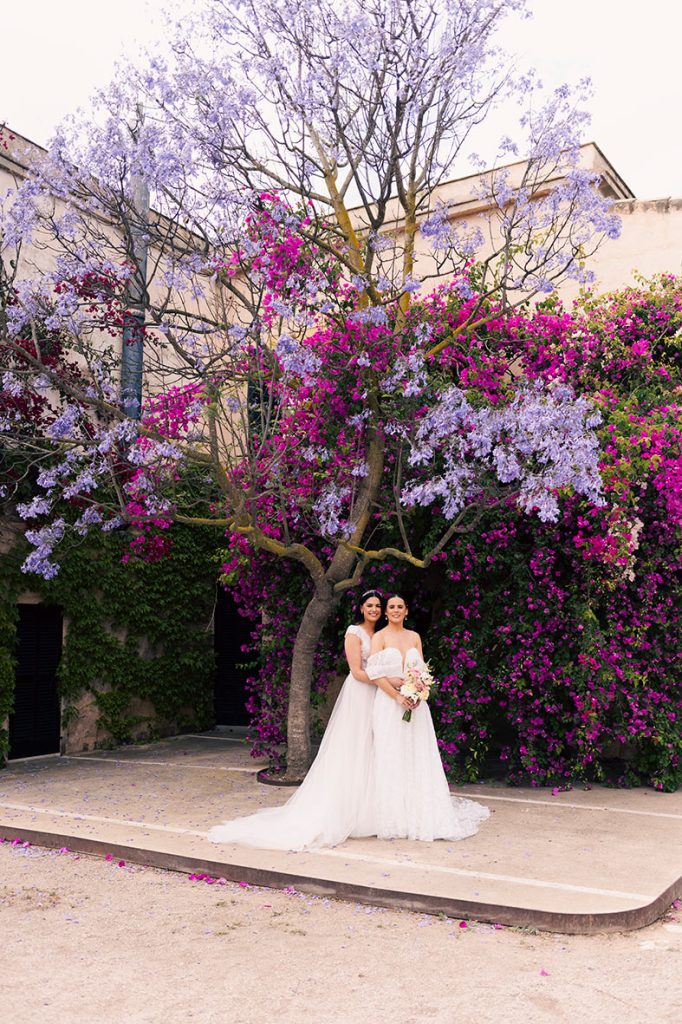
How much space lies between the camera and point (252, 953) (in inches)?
197

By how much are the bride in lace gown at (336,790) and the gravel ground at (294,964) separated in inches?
39.8

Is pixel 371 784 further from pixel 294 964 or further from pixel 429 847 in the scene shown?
pixel 294 964

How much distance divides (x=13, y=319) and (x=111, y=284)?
109cm

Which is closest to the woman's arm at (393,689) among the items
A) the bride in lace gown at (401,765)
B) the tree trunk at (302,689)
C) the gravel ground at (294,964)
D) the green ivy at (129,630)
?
the bride in lace gown at (401,765)

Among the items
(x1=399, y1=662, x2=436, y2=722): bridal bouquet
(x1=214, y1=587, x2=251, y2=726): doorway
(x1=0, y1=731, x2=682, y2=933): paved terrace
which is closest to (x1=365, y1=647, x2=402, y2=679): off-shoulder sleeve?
(x1=399, y1=662, x2=436, y2=722): bridal bouquet

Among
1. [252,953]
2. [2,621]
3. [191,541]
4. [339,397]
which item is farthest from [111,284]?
[252,953]

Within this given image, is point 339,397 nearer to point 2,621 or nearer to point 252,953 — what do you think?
A: point 2,621

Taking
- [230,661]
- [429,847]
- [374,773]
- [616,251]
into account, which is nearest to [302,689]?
[374,773]

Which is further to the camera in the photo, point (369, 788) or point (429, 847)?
point (369, 788)

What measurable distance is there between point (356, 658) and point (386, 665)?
0.27 meters

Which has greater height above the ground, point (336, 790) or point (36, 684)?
point (36, 684)

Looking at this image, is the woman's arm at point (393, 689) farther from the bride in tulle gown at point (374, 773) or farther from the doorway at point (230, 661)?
the doorway at point (230, 661)

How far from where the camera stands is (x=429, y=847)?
284 inches

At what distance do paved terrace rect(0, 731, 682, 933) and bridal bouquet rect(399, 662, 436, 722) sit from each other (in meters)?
1.15
